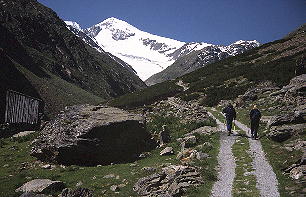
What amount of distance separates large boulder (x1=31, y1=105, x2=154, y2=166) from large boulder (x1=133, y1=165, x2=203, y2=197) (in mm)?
6119

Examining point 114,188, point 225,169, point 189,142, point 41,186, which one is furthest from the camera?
point 189,142

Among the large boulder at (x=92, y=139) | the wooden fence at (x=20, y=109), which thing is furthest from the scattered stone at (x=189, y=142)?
the wooden fence at (x=20, y=109)

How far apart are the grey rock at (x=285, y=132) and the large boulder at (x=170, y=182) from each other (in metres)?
6.97

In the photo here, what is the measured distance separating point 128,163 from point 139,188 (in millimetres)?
5236

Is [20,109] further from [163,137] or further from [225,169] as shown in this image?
[225,169]

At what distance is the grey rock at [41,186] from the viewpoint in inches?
584

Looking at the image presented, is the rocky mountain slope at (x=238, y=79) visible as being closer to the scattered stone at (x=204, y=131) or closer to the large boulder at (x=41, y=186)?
the scattered stone at (x=204, y=131)

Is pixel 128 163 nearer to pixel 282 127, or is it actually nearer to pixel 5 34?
pixel 282 127

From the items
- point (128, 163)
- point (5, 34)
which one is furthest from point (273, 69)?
point (5, 34)

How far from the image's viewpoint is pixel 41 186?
49.3 feet

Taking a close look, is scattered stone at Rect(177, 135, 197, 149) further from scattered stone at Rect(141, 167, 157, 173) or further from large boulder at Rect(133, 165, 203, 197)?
large boulder at Rect(133, 165, 203, 197)

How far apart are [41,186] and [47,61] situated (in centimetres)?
10447

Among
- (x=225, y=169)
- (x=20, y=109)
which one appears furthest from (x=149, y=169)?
(x=20, y=109)

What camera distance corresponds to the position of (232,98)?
137 feet
